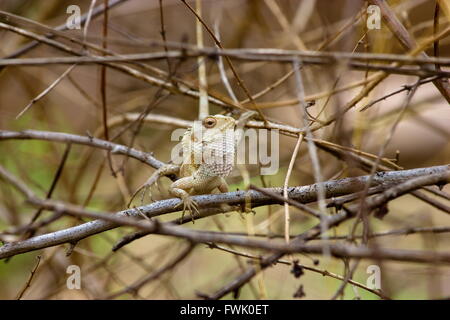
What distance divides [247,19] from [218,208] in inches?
151

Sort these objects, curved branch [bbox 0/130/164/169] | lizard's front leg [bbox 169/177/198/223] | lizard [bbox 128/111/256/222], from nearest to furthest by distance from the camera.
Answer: lizard's front leg [bbox 169/177/198/223]
lizard [bbox 128/111/256/222]
curved branch [bbox 0/130/164/169]

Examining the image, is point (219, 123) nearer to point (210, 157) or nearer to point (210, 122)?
point (210, 122)

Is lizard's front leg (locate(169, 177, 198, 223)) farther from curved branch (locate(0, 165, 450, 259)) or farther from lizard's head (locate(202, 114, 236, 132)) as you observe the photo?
lizard's head (locate(202, 114, 236, 132))

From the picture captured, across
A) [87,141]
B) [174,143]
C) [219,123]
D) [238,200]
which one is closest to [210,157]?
[219,123]

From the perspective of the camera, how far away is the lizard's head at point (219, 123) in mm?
2609

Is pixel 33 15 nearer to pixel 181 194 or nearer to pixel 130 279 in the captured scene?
pixel 130 279

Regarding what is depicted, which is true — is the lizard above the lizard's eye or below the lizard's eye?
below

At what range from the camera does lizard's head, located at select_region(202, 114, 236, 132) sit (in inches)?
103

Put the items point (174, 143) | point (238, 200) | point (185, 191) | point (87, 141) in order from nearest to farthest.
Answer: point (238, 200) → point (185, 191) → point (87, 141) → point (174, 143)

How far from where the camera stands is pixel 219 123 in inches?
103

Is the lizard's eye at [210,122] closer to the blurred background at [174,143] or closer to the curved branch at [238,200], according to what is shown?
the curved branch at [238,200]

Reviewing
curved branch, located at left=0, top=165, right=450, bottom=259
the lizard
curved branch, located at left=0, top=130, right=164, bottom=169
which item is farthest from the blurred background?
curved branch, located at left=0, top=165, right=450, bottom=259

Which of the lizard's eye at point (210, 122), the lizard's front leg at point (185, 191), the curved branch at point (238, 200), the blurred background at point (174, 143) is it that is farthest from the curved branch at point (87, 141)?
the blurred background at point (174, 143)
